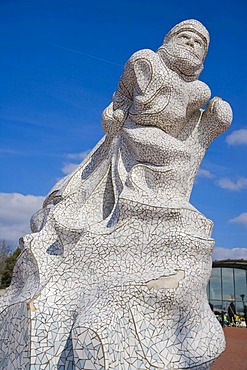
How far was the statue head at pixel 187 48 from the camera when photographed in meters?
6.40

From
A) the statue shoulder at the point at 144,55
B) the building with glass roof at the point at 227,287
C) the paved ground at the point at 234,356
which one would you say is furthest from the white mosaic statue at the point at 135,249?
the building with glass roof at the point at 227,287

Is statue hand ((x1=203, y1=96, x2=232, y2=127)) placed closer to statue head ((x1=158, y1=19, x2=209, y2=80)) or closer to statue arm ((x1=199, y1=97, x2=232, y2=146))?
statue arm ((x1=199, y1=97, x2=232, y2=146))

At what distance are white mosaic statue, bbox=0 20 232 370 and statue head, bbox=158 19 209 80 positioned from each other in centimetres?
2

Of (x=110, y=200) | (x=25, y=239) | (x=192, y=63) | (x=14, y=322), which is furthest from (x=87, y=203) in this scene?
(x=192, y=63)

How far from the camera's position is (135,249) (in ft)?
16.9

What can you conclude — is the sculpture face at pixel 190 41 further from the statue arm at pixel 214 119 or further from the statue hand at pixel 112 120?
the statue hand at pixel 112 120

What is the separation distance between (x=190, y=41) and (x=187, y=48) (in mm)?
155

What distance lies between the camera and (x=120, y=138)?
21.2 feet

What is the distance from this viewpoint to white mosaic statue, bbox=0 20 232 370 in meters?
4.60

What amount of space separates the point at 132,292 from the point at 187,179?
215cm

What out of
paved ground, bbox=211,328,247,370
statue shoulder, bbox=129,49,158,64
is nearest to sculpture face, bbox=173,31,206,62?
statue shoulder, bbox=129,49,158,64

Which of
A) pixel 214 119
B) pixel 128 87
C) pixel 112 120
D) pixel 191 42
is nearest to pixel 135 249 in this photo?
pixel 112 120

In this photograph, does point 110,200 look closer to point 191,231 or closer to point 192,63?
point 191,231

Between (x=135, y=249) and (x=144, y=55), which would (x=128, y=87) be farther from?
(x=135, y=249)
